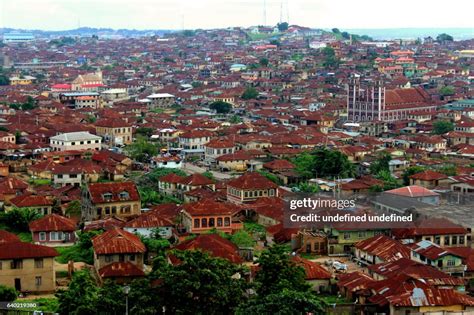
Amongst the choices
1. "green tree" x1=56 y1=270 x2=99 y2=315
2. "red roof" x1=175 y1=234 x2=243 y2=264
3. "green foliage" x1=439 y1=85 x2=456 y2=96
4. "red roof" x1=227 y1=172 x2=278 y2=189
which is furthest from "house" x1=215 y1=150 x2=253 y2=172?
"green foliage" x1=439 y1=85 x2=456 y2=96

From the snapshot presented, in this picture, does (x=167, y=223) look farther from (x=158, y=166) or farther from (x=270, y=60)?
(x=270, y=60)

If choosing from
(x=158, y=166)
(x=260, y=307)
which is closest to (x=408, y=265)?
(x=260, y=307)

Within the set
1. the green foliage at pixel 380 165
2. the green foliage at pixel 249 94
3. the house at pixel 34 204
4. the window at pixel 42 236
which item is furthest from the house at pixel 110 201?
the green foliage at pixel 249 94

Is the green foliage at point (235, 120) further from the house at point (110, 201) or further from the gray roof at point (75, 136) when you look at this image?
the house at point (110, 201)

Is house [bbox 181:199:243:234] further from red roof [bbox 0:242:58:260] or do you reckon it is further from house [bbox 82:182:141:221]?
red roof [bbox 0:242:58:260]

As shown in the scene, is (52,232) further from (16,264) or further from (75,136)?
(75,136)

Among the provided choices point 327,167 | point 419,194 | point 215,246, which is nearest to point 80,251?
point 215,246
